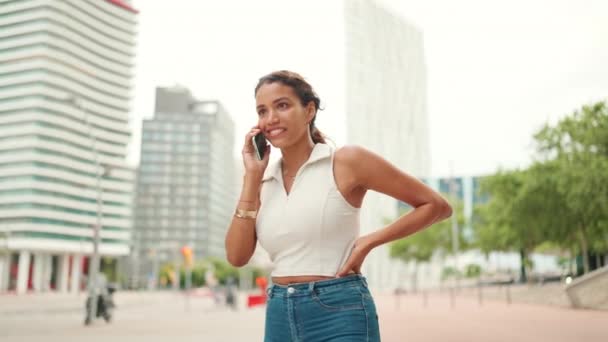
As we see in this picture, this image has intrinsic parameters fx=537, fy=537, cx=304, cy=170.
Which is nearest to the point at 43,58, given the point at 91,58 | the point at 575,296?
the point at 91,58

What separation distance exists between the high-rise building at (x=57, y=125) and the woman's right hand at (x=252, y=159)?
18.7ft

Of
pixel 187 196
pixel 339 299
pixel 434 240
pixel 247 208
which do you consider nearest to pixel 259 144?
pixel 247 208

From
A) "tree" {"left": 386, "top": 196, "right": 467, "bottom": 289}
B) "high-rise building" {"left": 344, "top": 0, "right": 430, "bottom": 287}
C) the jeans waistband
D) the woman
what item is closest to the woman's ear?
the woman

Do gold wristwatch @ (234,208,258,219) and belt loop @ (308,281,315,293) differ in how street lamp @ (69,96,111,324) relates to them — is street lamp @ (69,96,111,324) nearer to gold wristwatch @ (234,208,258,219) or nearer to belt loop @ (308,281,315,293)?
gold wristwatch @ (234,208,258,219)

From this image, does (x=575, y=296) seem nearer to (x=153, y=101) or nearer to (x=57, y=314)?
(x=153, y=101)

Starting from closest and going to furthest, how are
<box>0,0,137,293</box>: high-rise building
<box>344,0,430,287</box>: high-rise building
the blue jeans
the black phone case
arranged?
the blue jeans < the black phone case < <box>0,0,137,293</box>: high-rise building < <box>344,0,430,287</box>: high-rise building

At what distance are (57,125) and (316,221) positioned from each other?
7308 millimetres

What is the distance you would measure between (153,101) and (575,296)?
1361cm

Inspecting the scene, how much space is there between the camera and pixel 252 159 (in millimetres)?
1921

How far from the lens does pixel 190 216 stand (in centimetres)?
10731

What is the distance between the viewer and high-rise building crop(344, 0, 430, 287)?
69750 mm

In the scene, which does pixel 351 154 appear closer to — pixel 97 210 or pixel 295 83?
pixel 295 83

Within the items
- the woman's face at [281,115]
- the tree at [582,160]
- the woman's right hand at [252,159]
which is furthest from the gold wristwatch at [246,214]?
the tree at [582,160]

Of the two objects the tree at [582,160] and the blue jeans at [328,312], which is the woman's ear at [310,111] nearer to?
the blue jeans at [328,312]
